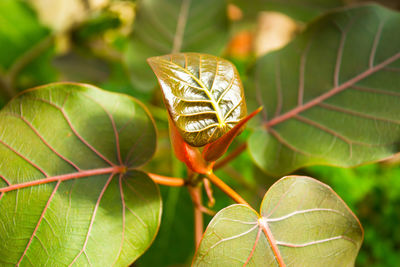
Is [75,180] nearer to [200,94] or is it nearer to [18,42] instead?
[200,94]

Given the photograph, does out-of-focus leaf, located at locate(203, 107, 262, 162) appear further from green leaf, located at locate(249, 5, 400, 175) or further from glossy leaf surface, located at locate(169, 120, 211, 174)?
green leaf, located at locate(249, 5, 400, 175)

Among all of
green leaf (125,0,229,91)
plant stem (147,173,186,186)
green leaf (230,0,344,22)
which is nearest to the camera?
plant stem (147,173,186,186)

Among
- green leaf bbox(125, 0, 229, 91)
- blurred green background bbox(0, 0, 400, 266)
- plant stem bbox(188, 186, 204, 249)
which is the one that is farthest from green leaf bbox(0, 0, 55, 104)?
plant stem bbox(188, 186, 204, 249)

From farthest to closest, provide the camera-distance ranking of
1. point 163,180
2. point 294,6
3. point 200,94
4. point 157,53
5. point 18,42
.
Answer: point 18,42 → point 294,6 → point 157,53 → point 163,180 → point 200,94

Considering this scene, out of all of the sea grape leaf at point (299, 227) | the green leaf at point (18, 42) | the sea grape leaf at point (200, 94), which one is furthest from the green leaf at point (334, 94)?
the green leaf at point (18, 42)

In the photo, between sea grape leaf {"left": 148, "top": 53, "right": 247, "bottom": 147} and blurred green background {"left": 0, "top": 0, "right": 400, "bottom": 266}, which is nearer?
sea grape leaf {"left": 148, "top": 53, "right": 247, "bottom": 147}

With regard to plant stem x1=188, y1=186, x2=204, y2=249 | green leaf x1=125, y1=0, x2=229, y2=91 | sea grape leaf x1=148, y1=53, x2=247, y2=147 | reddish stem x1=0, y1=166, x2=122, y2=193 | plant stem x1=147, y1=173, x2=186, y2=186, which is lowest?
plant stem x1=188, y1=186, x2=204, y2=249

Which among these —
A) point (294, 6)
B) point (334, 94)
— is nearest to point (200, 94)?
point (334, 94)
